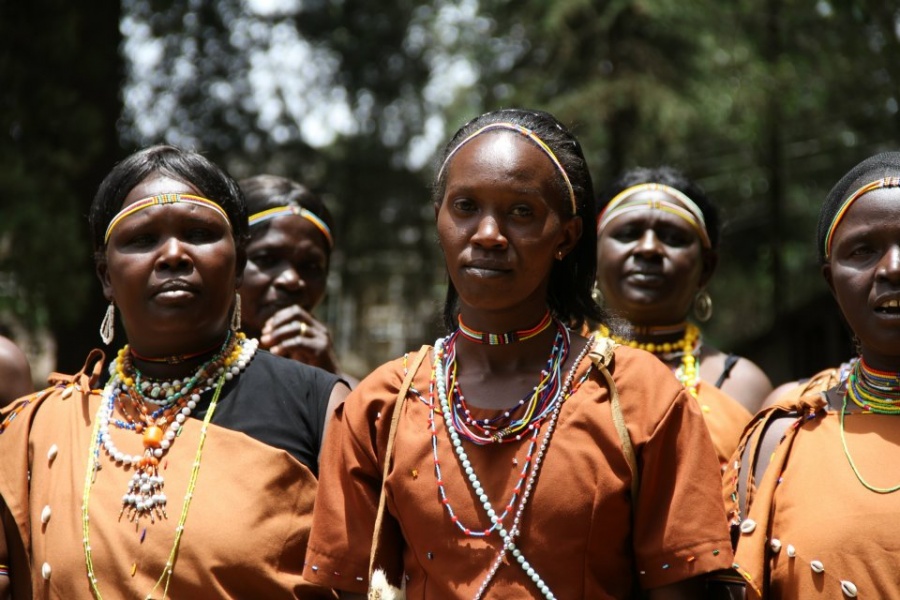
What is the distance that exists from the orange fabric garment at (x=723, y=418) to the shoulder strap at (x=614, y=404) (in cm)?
127

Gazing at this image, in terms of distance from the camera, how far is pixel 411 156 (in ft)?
52.4

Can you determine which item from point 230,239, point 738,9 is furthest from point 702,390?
point 738,9

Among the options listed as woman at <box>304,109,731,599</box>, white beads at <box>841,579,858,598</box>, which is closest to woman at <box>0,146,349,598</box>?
woman at <box>304,109,731,599</box>

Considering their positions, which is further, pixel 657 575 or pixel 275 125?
pixel 275 125

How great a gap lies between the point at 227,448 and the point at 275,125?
481 inches

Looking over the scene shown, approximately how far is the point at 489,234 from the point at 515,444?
527mm

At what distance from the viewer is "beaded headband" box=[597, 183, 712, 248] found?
4.41 metres

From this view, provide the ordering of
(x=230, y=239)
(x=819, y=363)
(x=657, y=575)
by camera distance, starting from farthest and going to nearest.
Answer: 1. (x=819, y=363)
2. (x=230, y=239)
3. (x=657, y=575)

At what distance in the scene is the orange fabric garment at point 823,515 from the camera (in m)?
2.59

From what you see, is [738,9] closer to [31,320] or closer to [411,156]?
[411,156]

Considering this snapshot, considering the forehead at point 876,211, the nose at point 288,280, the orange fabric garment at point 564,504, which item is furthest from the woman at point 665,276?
the orange fabric garment at point 564,504

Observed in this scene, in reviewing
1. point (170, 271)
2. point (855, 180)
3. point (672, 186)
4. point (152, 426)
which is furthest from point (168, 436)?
point (672, 186)

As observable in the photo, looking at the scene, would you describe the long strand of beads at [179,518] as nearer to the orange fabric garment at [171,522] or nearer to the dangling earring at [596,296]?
the orange fabric garment at [171,522]

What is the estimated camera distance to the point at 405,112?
643 inches
